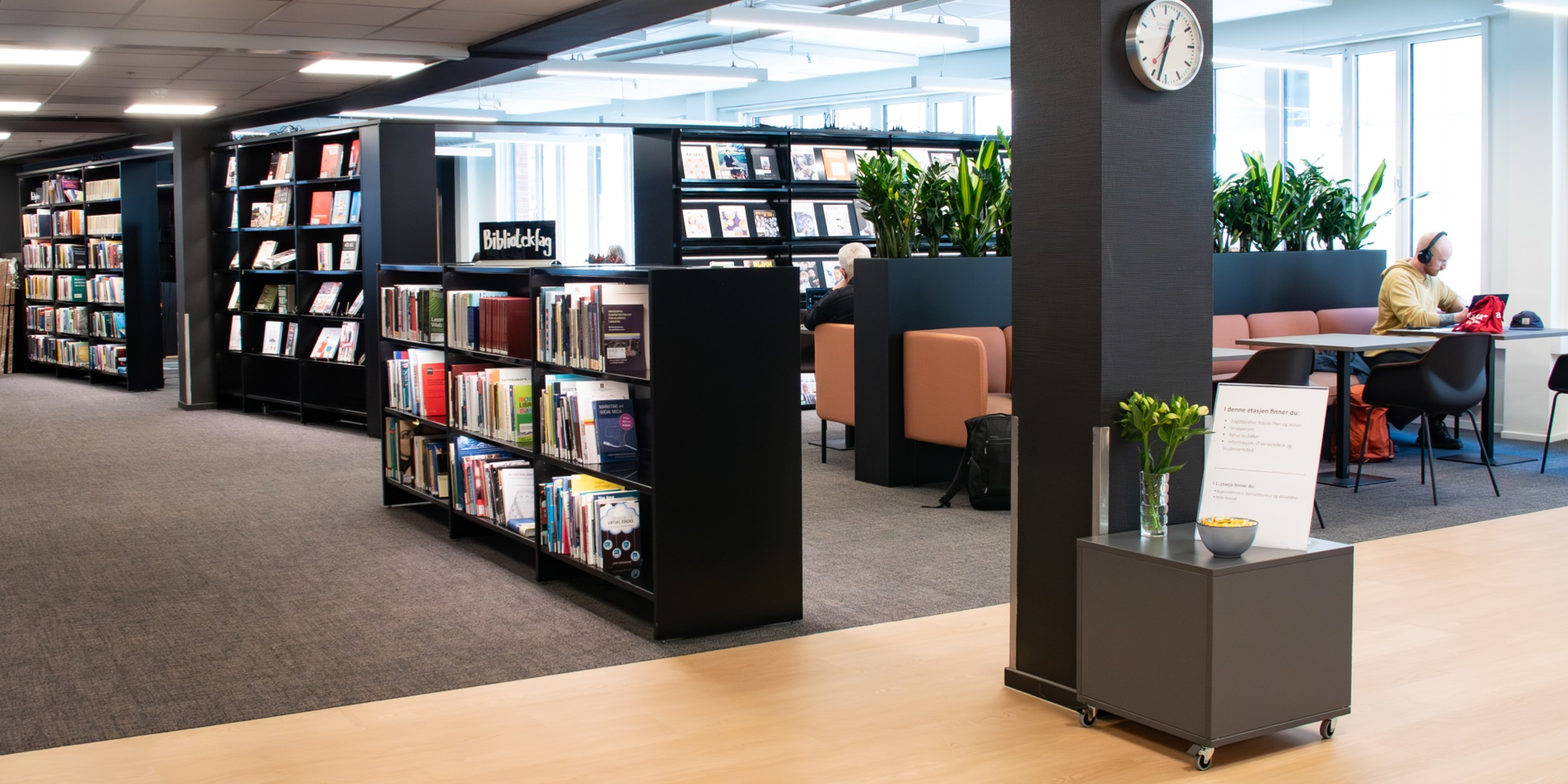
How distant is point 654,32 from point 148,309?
626cm

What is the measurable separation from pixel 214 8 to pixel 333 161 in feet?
11.1

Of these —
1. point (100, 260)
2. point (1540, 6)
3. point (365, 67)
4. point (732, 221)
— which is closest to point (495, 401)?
point (365, 67)

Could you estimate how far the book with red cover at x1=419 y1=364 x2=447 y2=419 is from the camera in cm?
652

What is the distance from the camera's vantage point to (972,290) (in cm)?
776

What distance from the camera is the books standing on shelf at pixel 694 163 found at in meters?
10.9

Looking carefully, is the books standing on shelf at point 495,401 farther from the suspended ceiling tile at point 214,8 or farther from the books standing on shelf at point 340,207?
the books standing on shelf at point 340,207

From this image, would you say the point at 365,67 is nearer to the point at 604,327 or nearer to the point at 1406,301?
the point at 604,327

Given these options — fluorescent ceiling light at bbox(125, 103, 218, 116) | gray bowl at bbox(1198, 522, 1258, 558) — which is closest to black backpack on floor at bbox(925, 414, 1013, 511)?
gray bowl at bbox(1198, 522, 1258, 558)

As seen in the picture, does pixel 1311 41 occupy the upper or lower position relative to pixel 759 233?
upper

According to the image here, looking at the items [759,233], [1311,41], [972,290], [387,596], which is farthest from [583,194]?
[387,596]

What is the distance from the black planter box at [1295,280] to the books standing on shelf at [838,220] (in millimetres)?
3534

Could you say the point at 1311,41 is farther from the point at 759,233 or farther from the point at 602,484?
the point at 602,484

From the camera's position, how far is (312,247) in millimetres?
10977

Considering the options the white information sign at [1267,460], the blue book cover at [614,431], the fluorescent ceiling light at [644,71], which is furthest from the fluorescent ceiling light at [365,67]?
the white information sign at [1267,460]
